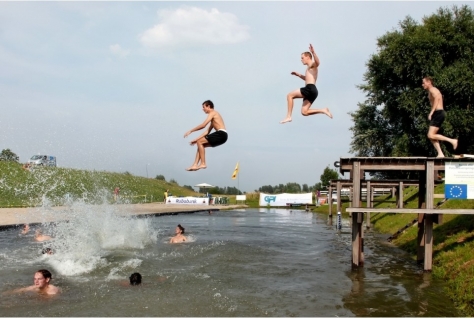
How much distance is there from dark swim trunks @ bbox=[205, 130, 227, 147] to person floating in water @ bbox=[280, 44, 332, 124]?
4.75 feet

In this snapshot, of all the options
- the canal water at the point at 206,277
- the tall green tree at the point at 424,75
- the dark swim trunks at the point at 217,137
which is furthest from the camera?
the tall green tree at the point at 424,75

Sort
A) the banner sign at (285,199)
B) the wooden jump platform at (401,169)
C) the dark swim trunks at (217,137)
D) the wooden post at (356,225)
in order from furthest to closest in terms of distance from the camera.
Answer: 1. the banner sign at (285,199)
2. the wooden post at (356,225)
3. the wooden jump platform at (401,169)
4. the dark swim trunks at (217,137)

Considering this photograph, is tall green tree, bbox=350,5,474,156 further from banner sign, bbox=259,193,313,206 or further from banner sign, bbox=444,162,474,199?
banner sign, bbox=444,162,474,199

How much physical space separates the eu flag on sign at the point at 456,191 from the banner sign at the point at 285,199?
144 feet

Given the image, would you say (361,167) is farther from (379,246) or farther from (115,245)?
(115,245)

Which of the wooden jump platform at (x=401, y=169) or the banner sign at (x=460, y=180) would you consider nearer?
the banner sign at (x=460, y=180)

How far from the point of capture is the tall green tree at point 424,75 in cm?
3234

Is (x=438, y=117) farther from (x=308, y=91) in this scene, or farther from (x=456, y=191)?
(x=308, y=91)

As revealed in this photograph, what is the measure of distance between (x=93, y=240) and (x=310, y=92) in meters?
10.6

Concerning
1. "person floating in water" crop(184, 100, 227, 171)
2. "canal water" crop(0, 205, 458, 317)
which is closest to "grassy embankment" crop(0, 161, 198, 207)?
"canal water" crop(0, 205, 458, 317)

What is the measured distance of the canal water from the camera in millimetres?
9023

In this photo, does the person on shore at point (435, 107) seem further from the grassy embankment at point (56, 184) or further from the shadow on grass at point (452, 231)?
the grassy embankment at point (56, 184)

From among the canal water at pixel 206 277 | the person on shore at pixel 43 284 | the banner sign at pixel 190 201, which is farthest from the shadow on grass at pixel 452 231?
the banner sign at pixel 190 201

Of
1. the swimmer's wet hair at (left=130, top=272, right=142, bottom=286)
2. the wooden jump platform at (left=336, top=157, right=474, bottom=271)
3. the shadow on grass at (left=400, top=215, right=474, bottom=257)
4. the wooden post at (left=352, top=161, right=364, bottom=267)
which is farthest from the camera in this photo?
the shadow on grass at (left=400, top=215, right=474, bottom=257)
